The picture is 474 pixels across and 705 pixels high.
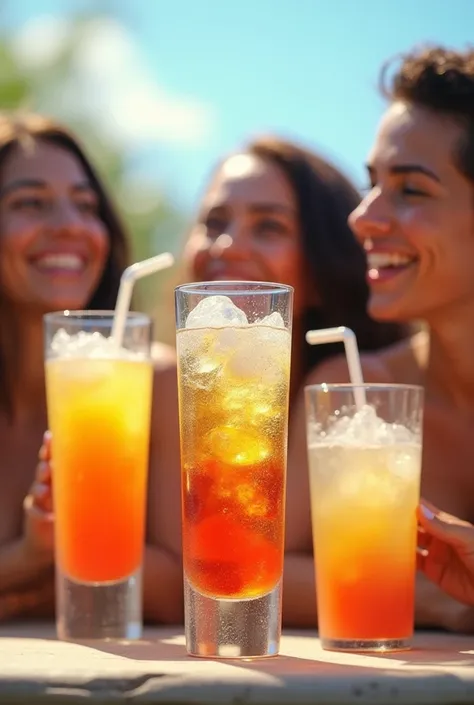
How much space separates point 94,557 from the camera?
3.22 meters

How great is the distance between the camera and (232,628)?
2373mm

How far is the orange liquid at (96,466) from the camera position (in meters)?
3.21

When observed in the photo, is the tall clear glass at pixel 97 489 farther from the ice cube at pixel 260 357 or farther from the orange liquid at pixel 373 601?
the ice cube at pixel 260 357

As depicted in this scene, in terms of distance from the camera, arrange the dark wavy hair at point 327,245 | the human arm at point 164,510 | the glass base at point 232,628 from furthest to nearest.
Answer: the dark wavy hair at point 327,245 < the human arm at point 164,510 < the glass base at point 232,628

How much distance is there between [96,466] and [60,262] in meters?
1.82


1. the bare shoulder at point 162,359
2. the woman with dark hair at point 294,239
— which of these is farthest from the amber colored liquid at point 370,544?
the bare shoulder at point 162,359

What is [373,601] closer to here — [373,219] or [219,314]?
[219,314]

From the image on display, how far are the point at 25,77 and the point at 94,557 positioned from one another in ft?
90.3

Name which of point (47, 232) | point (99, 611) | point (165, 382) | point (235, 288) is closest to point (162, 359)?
point (165, 382)

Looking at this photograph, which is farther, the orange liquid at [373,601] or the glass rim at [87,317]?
the glass rim at [87,317]

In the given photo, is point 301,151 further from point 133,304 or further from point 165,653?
point 165,653

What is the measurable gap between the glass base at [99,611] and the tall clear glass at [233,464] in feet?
2.67

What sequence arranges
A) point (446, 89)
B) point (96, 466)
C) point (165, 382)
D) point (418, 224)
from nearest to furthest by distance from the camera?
point (96, 466), point (418, 224), point (446, 89), point (165, 382)

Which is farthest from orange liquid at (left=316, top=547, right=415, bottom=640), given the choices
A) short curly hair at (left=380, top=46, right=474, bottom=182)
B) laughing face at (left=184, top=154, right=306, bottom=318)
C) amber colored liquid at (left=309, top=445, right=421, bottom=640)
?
laughing face at (left=184, top=154, right=306, bottom=318)
